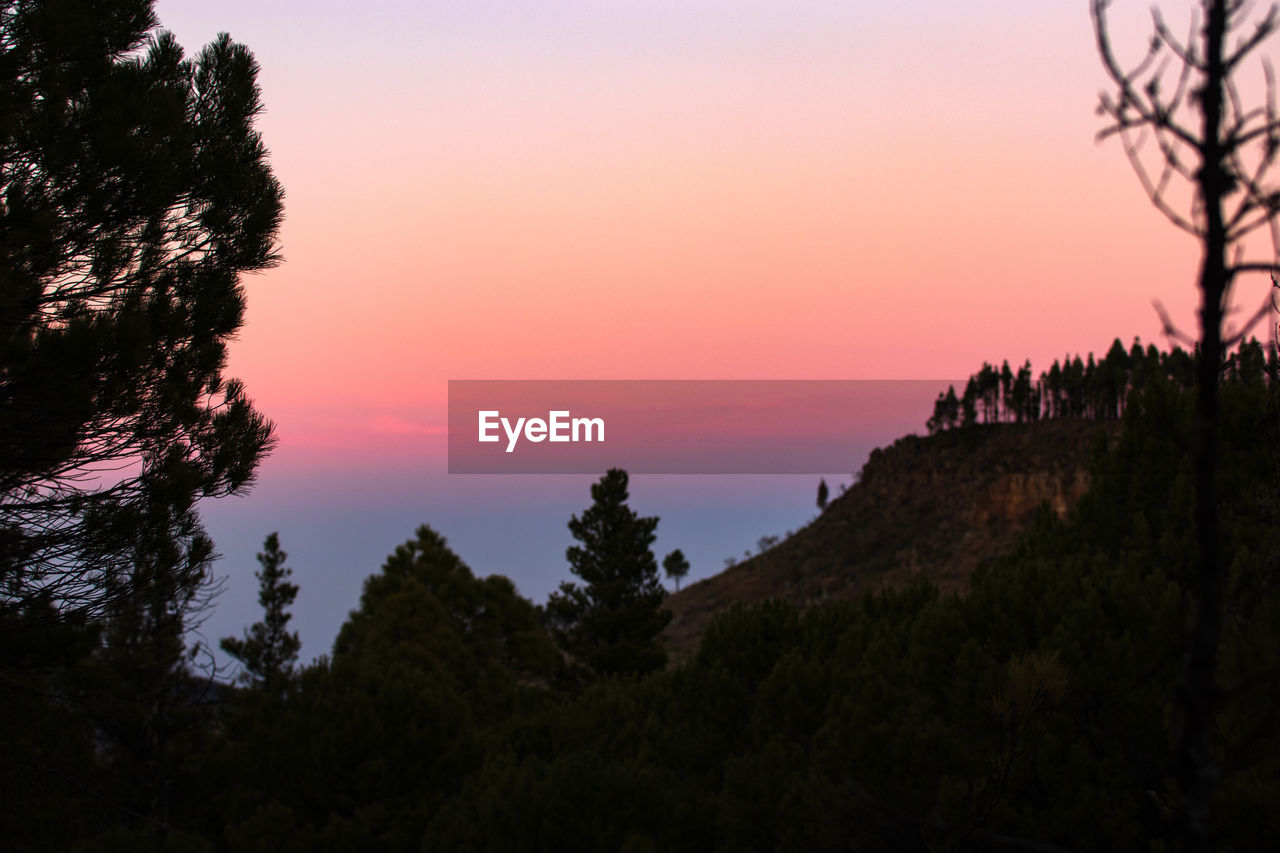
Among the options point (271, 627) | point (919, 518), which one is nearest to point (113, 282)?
point (271, 627)

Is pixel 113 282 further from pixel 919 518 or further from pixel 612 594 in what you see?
pixel 919 518

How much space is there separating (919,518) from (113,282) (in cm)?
8888

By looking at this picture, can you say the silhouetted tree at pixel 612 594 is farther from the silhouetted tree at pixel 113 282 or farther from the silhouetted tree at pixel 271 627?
the silhouetted tree at pixel 113 282

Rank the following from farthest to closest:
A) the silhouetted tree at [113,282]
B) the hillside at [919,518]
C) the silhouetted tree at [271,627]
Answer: the hillside at [919,518] → the silhouetted tree at [271,627] → the silhouetted tree at [113,282]

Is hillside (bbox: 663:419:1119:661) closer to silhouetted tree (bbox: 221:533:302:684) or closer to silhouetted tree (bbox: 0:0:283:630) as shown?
silhouetted tree (bbox: 221:533:302:684)

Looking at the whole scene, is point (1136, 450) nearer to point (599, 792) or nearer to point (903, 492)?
point (599, 792)

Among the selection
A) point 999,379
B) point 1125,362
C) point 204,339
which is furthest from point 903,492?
point 204,339

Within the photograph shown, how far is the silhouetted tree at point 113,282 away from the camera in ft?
34.5

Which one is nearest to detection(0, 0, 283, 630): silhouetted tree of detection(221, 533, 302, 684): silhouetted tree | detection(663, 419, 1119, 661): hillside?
detection(221, 533, 302, 684): silhouetted tree

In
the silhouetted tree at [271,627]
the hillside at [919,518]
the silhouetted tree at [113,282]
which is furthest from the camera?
the hillside at [919,518]

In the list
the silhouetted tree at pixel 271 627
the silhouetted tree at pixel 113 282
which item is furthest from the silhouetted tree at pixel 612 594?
the silhouetted tree at pixel 113 282

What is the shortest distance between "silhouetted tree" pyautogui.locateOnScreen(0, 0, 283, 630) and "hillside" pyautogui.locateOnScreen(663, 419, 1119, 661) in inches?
2672

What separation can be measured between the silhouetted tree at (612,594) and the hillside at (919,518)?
30.0 m

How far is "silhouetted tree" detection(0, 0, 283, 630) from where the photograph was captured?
414 inches
